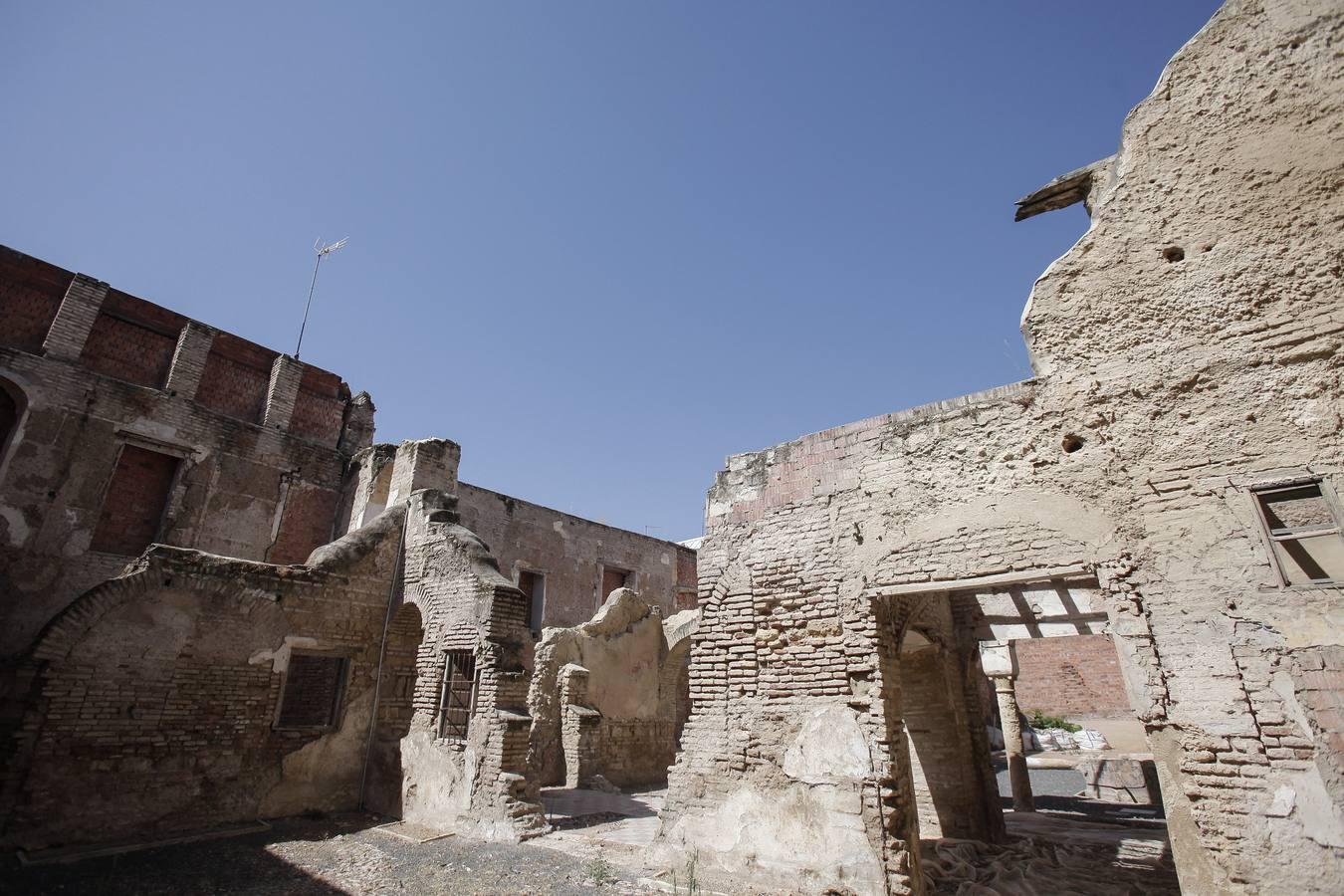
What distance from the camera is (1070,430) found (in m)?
5.35

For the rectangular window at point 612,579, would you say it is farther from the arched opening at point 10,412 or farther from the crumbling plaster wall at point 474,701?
the arched opening at point 10,412

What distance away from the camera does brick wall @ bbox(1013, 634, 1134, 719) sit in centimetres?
2167

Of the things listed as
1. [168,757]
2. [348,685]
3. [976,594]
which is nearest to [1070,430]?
[976,594]

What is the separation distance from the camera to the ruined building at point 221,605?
782 centimetres

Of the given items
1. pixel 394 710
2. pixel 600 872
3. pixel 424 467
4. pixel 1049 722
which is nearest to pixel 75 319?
pixel 424 467

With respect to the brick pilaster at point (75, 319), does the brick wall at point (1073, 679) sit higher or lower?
lower

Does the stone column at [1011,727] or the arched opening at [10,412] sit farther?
the stone column at [1011,727]

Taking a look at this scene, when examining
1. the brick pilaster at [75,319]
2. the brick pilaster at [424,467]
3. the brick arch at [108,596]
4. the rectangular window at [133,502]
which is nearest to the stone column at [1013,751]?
the brick pilaster at [424,467]

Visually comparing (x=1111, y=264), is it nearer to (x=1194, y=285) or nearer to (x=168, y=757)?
(x=1194, y=285)

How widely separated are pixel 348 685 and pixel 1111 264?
10.9 meters

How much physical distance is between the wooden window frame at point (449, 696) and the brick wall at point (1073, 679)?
64.1 ft

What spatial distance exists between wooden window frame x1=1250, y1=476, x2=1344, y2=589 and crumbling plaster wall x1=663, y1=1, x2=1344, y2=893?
0.19 ft

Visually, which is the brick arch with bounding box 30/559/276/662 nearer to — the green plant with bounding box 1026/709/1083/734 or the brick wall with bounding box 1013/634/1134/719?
the green plant with bounding box 1026/709/1083/734

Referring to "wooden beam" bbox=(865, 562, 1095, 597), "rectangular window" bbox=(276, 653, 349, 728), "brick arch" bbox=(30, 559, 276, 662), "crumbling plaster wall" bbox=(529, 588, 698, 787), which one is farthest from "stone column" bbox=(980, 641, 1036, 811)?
"brick arch" bbox=(30, 559, 276, 662)
